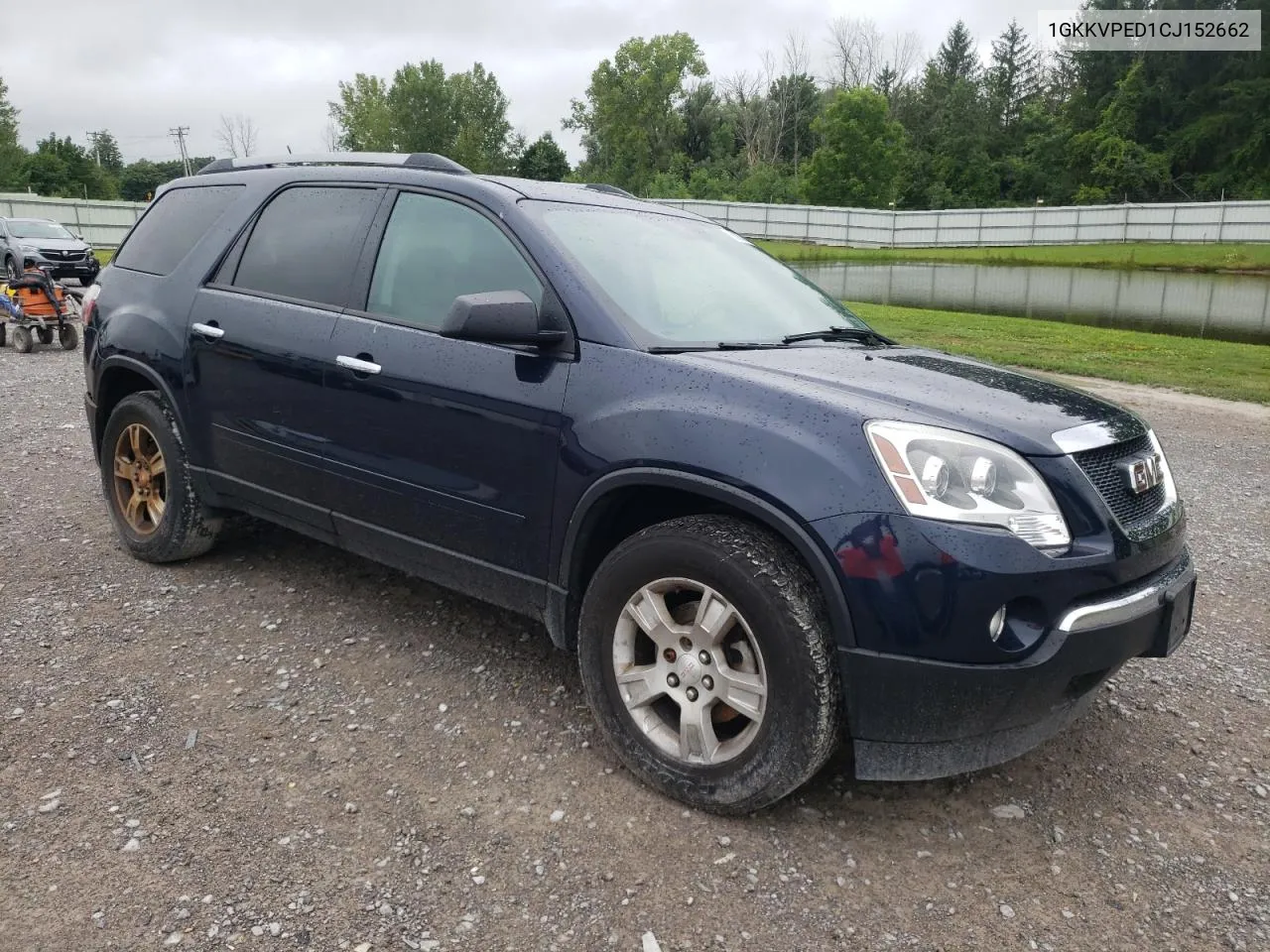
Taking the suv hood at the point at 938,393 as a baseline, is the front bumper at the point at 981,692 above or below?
below

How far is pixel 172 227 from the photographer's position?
4691 millimetres

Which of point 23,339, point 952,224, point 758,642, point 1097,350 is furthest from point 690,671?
point 952,224

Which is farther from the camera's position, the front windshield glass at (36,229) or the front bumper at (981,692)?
the front windshield glass at (36,229)

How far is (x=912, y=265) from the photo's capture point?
3703 cm

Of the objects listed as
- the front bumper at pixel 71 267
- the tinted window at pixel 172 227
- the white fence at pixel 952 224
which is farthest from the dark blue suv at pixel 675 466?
the white fence at pixel 952 224

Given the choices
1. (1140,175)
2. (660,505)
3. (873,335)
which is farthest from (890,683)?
(1140,175)

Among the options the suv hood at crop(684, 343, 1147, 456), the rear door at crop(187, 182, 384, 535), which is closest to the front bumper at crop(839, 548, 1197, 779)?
the suv hood at crop(684, 343, 1147, 456)

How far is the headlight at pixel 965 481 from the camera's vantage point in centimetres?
246

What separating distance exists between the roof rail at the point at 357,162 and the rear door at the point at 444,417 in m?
0.20

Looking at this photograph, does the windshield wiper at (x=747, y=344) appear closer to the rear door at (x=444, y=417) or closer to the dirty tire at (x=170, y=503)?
the rear door at (x=444, y=417)

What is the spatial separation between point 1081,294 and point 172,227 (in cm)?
2552

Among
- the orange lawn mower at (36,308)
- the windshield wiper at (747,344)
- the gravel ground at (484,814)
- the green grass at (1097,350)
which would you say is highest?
the windshield wiper at (747,344)

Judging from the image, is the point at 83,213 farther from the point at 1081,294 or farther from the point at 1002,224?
the point at 1002,224

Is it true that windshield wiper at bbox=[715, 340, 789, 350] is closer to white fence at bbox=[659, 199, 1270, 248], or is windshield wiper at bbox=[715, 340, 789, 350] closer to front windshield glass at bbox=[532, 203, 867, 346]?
front windshield glass at bbox=[532, 203, 867, 346]
